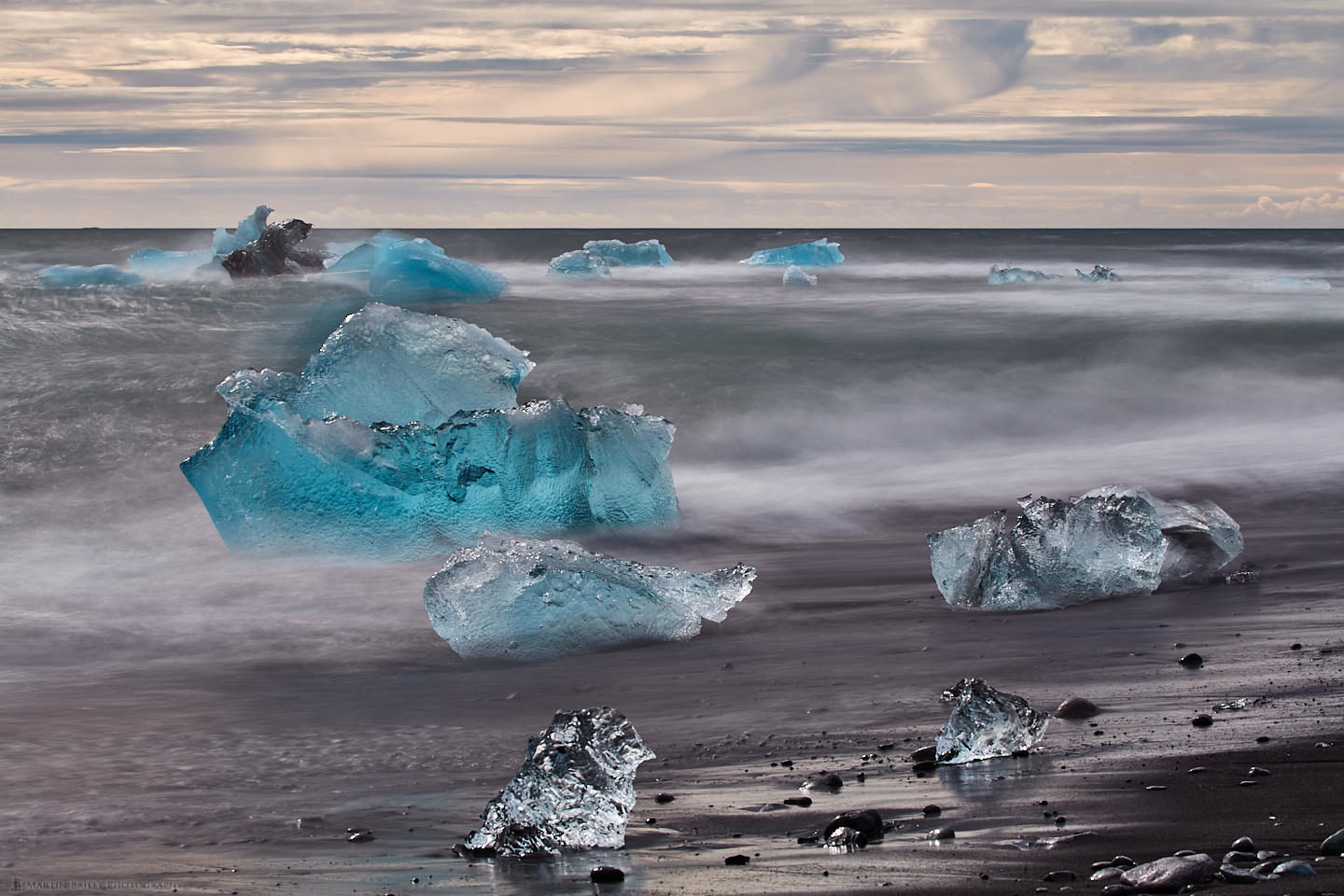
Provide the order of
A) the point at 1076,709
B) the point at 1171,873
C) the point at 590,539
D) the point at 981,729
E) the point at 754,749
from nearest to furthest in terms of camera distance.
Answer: the point at 1171,873
the point at 981,729
the point at 754,749
the point at 1076,709
the point at 590,539

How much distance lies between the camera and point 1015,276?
2948 cm

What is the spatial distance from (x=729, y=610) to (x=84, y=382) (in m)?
9.60

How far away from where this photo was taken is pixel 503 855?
3.60 meters

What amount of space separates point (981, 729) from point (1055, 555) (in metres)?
2.48

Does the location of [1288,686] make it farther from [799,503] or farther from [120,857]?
[799,503]

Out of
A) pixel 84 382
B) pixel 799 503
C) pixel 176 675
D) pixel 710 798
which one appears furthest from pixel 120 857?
pixel 84 382

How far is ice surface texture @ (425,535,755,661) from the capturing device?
590 centimetres

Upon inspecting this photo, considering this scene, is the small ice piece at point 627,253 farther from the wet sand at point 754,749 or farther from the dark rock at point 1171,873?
the dark rock at point 1171,873

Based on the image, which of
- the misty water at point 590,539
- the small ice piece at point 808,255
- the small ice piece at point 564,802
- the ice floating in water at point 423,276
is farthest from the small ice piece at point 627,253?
the small ice piece at point 564,802

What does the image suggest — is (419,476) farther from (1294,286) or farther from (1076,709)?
(1294,286)

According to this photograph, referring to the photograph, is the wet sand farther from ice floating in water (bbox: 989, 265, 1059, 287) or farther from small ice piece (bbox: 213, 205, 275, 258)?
ice floating in water (bbox: 989, 265, 1059, 287)

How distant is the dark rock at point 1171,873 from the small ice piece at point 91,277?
73.9ft

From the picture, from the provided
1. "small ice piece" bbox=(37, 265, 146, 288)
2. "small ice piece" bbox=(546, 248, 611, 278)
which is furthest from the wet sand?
"small ice piece" bbox=(546, 248, 611, 278)

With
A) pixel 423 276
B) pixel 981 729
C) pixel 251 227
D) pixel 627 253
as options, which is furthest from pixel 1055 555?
pixel 627 253
